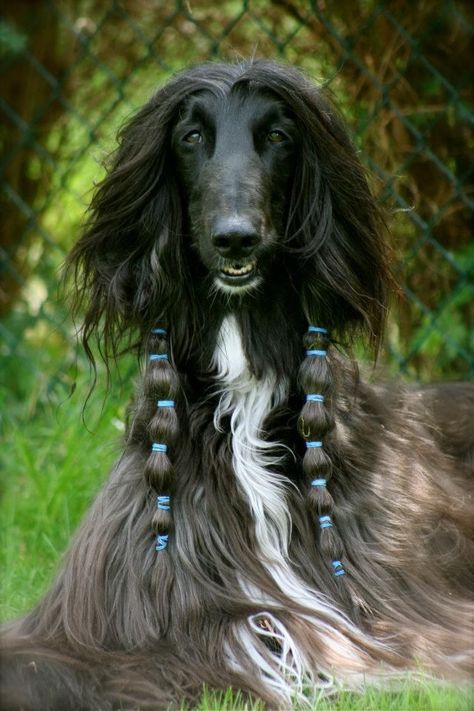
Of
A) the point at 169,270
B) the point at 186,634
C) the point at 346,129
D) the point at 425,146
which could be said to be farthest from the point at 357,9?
the point at 186,634

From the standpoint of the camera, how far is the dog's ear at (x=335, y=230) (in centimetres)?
320

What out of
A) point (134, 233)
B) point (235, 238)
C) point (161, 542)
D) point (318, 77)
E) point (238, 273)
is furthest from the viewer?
point (318, 77)

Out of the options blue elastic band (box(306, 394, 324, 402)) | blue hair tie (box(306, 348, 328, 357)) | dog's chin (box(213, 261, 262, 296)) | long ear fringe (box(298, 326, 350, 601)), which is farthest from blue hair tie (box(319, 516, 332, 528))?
dog's chin (box(213, 261, 262, 296))

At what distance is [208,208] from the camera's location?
9.95 feet

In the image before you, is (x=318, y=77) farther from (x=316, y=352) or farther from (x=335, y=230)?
(x=316, y=352)

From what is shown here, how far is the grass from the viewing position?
13.2 feet

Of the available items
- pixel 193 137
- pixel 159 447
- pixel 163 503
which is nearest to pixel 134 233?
pixel 193 137

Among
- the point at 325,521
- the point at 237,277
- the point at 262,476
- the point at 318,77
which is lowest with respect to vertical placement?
the point at 325,521

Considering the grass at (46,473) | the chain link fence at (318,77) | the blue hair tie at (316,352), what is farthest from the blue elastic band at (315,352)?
the chain link fence at (318,77)

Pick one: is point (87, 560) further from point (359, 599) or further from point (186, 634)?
point (359, 599)

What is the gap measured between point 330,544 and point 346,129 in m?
1.04

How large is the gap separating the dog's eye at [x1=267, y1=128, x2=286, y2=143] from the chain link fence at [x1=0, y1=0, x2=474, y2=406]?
1131mm

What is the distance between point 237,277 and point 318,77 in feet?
5.30

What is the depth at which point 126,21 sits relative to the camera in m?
5.39
